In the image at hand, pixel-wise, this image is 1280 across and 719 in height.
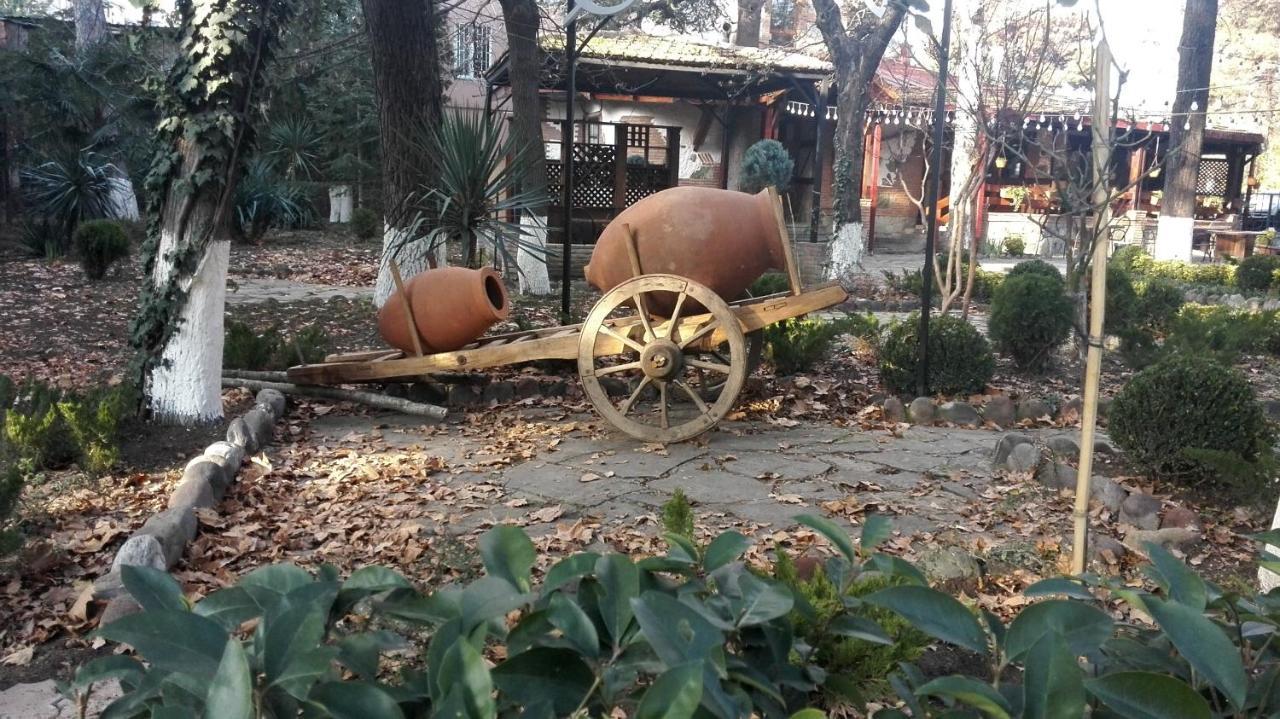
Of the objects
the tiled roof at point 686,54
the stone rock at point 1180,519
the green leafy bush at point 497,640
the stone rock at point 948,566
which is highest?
the tiled roof at point 686,54

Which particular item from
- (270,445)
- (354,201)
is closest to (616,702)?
(270,445)

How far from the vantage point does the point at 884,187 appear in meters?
22.4

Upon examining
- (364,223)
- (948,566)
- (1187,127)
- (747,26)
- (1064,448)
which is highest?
(747,26)

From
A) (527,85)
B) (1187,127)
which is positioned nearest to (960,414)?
(527,85)

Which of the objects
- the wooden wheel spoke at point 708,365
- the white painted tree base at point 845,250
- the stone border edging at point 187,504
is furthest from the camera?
the white painted tree base at point 845,250

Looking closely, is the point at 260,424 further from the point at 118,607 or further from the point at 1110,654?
the point at 1110,654

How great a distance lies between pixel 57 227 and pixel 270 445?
32.6 ft

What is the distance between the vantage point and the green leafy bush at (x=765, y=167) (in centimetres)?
1756

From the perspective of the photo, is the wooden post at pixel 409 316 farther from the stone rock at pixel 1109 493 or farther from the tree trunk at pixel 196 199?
the stone rock at pixel 1109 493

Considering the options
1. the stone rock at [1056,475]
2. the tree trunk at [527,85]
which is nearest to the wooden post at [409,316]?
the stone rock at [1056,475]

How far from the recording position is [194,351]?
5.13 m

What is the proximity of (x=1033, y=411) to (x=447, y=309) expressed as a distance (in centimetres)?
353

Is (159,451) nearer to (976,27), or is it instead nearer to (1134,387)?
(1134,387)

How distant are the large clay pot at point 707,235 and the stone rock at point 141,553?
109 inches
